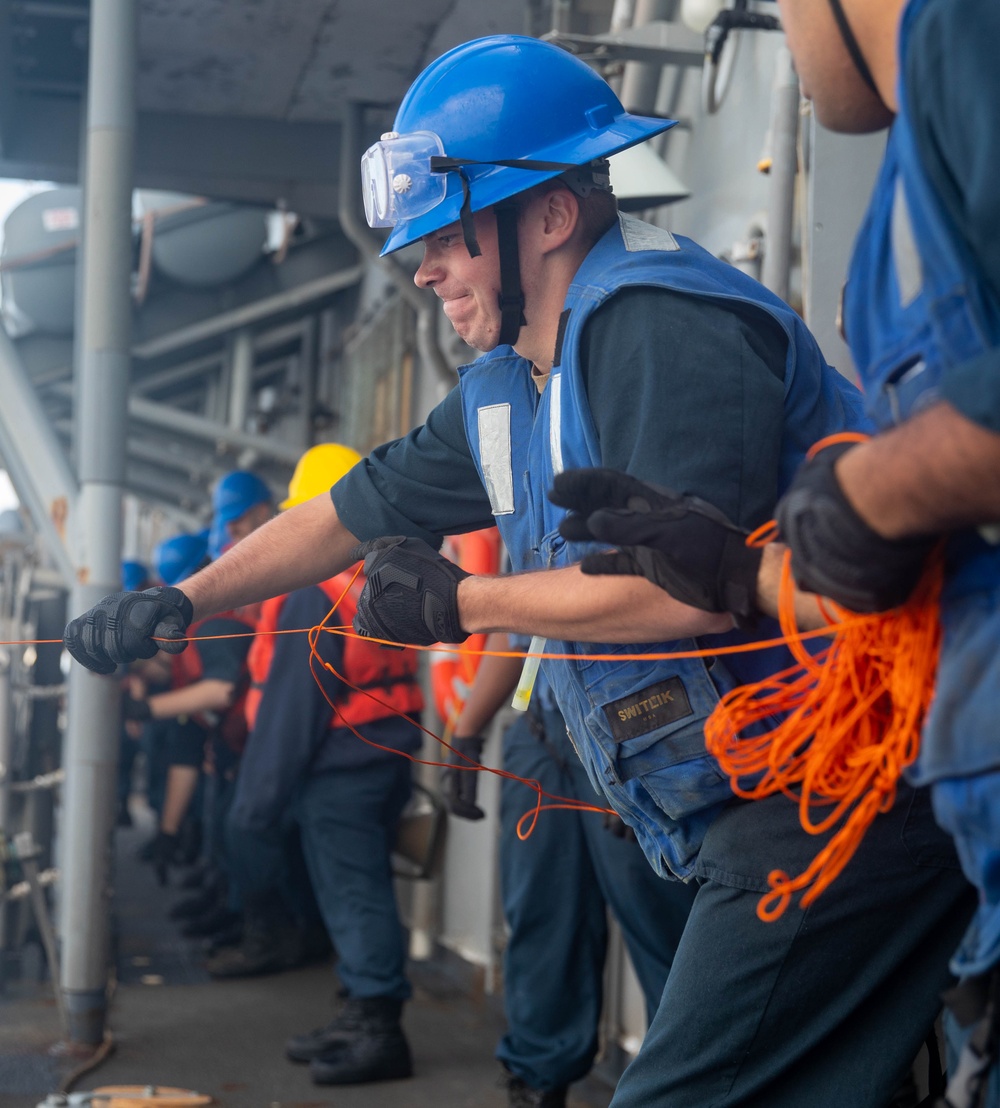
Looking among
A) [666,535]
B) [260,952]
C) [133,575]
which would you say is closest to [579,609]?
[666,535]

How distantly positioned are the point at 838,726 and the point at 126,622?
1.31m

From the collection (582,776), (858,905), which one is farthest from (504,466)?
(582,776)

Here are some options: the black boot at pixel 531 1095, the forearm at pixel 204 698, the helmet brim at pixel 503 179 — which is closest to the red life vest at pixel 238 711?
the forearm at pixel 204 698

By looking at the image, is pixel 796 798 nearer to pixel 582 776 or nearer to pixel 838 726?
Result: pixel 838 726

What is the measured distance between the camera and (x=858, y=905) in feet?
5.89

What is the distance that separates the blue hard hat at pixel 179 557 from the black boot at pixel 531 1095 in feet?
14.5

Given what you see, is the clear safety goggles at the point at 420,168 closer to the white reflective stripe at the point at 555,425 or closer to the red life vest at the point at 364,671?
the white reflective stripe at the point at 555,425

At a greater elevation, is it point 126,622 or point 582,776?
point 126,622

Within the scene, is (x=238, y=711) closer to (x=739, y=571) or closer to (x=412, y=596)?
(x=412, y=596)

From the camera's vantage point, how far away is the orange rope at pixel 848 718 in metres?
1.49

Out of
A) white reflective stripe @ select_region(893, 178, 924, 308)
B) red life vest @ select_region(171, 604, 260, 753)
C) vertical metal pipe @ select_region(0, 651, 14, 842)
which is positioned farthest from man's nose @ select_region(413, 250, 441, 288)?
red life vest @ select_region(171, 604, 260, 753)

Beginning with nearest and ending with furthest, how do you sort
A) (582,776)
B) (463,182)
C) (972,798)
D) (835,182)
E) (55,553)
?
(972,798) → (463,182) → (835,182) → (582,776) → (55,553)

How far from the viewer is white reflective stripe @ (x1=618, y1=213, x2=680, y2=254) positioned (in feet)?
6.91

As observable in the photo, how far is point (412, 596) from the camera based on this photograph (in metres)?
1.93
